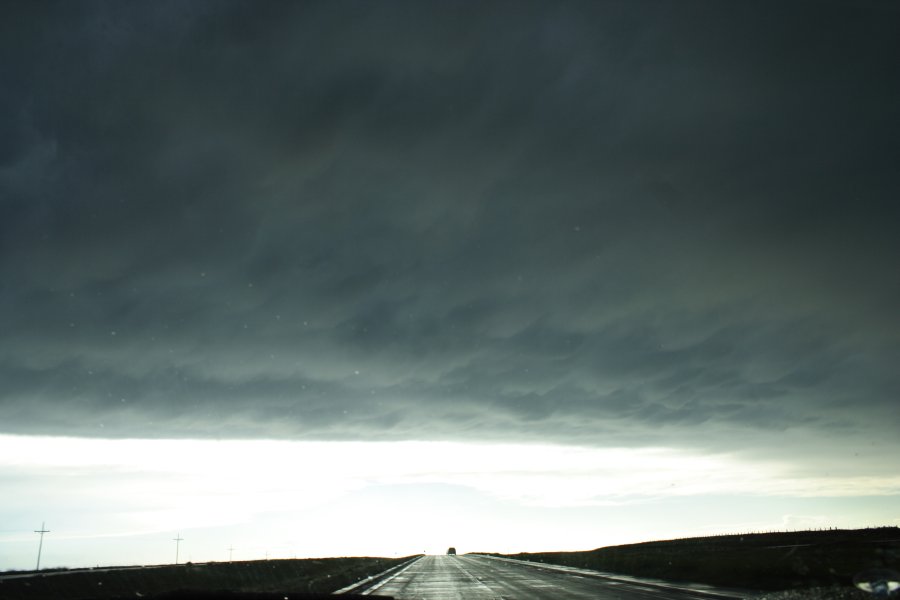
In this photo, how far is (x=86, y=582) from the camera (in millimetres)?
47250

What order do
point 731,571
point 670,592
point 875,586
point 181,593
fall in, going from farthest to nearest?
1. point 731,571
2. point 670,592
3. point 875,586
4. point 181,593

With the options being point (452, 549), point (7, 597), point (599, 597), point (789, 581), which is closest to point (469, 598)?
point (599, 597)

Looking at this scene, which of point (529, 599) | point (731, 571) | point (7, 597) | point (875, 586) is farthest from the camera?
point (731, 571)

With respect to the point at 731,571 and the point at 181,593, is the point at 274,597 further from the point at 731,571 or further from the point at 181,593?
the point at 731,571

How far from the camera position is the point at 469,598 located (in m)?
28.0

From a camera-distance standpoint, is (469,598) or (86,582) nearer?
(469,598)

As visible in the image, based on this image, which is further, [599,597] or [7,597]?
[7,597]

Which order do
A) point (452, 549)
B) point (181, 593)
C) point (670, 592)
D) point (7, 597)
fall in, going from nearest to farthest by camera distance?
1. point (181, 593)
2. point (670, 592)
3. point (7, 597)
4. point (452, 549)

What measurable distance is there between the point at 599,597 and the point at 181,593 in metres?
18.3

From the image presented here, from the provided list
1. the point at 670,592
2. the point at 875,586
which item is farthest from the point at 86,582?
the point at 875,586

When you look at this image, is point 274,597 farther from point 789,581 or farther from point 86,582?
point 86,582

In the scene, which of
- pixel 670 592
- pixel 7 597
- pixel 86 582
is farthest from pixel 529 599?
pixel 86 582

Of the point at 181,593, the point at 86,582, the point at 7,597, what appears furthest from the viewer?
the point at 86,582

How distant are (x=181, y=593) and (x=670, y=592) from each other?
22258 millimetres
